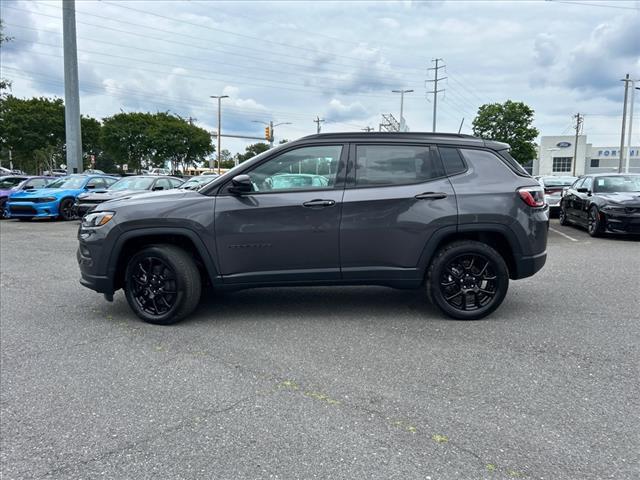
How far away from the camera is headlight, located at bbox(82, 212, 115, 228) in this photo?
488 cm

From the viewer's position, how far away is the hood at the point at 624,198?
10.7 m

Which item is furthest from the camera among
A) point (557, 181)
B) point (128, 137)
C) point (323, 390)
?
point (128, 137)

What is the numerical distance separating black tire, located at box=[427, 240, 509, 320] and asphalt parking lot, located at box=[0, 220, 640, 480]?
177 millimetres

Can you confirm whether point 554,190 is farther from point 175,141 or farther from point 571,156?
point 571,156

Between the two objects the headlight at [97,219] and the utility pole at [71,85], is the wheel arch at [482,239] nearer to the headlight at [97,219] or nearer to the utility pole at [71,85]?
the headlight at [97,219]

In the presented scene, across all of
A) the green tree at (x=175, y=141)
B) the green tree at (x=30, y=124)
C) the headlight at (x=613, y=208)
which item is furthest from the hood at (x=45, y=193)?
the green tree at (x=175, y=141)

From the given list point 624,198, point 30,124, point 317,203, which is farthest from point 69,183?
point 30,124

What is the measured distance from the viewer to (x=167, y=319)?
4.89m

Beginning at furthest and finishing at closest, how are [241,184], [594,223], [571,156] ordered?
[571,156] → [594,223] → [241,184]

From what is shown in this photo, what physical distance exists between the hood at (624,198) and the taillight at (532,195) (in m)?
7.25

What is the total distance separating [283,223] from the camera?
4723 mm

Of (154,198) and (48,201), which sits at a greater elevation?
(154,198)

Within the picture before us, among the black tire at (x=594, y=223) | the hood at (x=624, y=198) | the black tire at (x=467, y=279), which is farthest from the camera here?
the black tire at (x=594, y=223)

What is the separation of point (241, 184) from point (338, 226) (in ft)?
3.26
